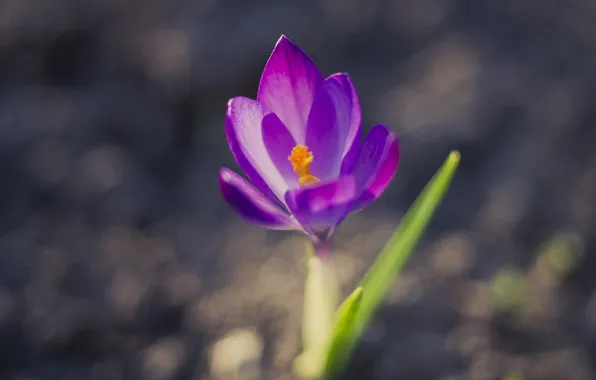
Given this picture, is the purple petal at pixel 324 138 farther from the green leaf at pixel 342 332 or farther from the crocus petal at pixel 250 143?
the green leaf at pixel 342 332

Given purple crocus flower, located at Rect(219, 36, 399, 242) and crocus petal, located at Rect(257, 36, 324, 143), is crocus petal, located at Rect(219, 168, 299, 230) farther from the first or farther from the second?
crocus petal, located at Rect(257, 36, 324, 143)

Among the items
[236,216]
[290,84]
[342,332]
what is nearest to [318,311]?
[342,332]

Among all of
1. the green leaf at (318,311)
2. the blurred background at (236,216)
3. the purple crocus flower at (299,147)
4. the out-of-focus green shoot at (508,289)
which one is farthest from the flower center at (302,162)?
the out-of-focus green shoot at (508,289)

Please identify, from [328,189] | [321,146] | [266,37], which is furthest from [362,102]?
[328,189]

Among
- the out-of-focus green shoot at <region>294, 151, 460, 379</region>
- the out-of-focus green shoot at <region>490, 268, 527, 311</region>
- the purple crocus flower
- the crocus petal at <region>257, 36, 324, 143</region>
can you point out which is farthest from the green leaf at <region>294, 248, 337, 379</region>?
the out-of-focus green shoot at <region>490, 268, 527, 311</region>

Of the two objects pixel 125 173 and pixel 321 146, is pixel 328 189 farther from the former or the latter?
pixel 125 173

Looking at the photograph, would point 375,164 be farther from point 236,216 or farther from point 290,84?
point 236,216

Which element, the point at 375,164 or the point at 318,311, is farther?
the point at 318,311
